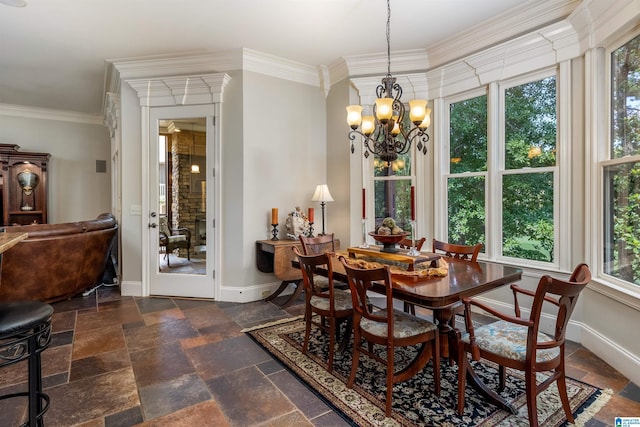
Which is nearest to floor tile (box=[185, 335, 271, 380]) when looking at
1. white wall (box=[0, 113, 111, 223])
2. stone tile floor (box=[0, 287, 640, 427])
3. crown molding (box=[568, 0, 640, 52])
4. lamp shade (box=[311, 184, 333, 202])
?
stone tile floor (box=[0, 287, 640, 427])

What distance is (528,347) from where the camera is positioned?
168 centimetres

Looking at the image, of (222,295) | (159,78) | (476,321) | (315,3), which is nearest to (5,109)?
(159,78)

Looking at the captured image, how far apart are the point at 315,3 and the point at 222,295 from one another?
320cm

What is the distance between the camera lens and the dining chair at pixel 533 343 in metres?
1.62

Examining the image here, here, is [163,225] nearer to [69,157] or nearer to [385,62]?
[385,62]

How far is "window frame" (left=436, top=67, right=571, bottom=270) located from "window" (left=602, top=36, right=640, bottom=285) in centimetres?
32

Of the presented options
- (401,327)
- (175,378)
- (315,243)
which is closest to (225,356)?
(175,378)

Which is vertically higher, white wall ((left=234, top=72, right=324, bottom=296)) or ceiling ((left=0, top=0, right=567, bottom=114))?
ceiling ((left=0, top=0, right=567, bottom=114))

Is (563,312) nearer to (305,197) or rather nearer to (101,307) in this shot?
(305,197)

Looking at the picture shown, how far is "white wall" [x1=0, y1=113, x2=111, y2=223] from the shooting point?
615cm

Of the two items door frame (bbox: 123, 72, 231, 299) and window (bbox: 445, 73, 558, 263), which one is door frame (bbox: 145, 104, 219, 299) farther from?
window (bbox: 445, 73, 558, 263)

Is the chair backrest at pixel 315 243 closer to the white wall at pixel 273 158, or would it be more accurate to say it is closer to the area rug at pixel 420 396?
the white wall at pixel 273 158

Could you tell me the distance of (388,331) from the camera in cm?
194

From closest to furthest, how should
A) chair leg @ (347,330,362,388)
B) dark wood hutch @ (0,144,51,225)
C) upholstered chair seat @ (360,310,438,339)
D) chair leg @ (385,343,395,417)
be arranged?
chair leg @ (385,343,395,417)
upholstered chair seat @ (360,310,438,339)
chair leg @ (347,330,362,388)
dark wood hutch @ (0,144,51,225)
